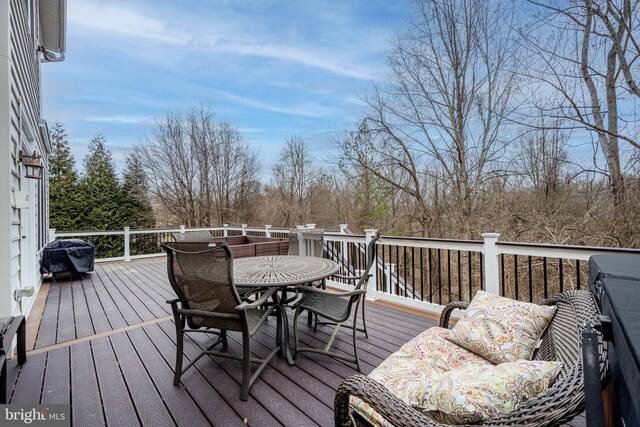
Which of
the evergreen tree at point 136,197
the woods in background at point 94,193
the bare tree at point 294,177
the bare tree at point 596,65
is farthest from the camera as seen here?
the bare tree at point 294,177

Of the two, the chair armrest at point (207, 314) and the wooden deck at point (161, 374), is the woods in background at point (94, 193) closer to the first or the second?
the wooden deck at point (161, 374)

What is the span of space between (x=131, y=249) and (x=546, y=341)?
10.6 m

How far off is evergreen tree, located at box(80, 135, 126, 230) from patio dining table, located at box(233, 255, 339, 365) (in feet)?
35.4

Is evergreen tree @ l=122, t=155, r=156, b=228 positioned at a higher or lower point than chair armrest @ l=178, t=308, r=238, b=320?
higher

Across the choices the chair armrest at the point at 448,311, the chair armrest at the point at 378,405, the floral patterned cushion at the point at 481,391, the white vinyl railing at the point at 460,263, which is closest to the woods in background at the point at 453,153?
the white vinyl railing at the point at 460,263

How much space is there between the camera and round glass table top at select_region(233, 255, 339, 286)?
8.35 feet

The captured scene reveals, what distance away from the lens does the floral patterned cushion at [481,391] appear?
102 cm

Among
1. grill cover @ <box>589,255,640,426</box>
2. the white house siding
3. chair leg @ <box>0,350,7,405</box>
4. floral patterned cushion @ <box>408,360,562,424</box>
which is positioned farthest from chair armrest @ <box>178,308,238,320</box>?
grill cover @ <box>589,255,640,426</box>

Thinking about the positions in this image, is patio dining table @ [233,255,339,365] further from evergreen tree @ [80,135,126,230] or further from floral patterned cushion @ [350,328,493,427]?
evergreen tree @ [80,135,126,230]

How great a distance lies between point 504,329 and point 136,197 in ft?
45.0

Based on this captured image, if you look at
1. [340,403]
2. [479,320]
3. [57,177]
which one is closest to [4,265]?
[340,403]

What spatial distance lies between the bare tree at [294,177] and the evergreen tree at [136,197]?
5477 mm

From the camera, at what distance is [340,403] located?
125 centimetres

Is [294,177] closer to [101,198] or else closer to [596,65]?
[101,198]
